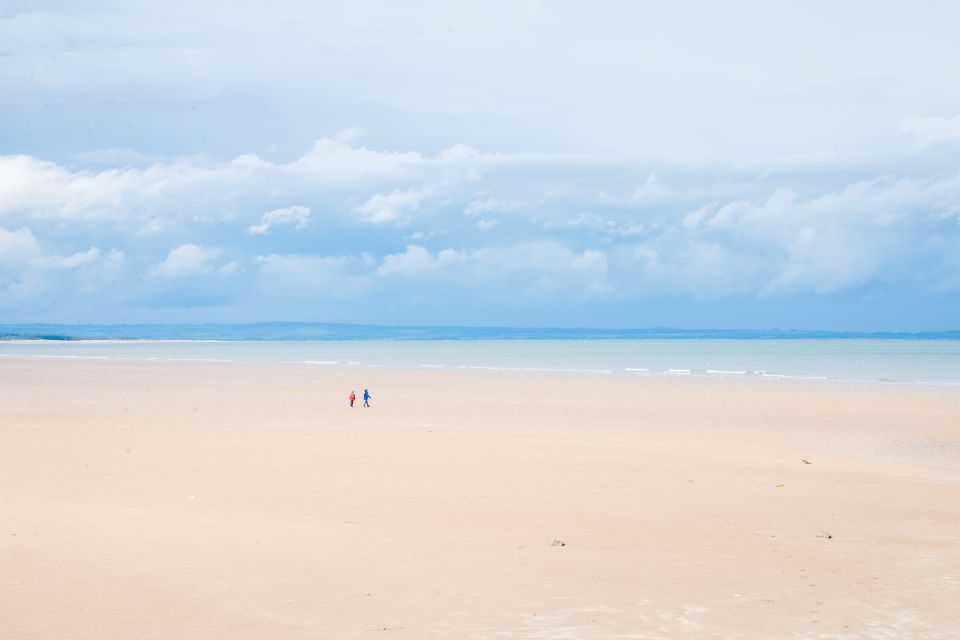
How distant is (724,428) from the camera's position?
29125mm

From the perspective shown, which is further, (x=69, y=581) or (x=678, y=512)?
(x=678, y=512)

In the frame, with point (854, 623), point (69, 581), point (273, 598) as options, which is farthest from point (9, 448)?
point (854, 623)

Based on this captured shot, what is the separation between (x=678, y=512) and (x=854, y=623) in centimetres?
520

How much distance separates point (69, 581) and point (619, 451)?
13.8m

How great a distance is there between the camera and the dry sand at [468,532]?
8891 millimetres

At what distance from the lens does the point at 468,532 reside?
12.5m

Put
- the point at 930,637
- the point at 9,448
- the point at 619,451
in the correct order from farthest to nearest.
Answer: the point at 619,451 → the point at 9,448 → the point at 930,637

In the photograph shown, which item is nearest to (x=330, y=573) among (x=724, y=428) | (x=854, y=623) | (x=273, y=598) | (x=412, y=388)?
(x=273, y=598)

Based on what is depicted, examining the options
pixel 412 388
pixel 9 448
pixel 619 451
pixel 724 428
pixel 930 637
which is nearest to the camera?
pixel 930 637

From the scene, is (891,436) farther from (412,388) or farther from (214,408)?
(412,388)

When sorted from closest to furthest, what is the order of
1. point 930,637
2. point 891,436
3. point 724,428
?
point 930,637 → point 891,436 → point 724,428

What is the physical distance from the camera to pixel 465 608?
29.9 feet

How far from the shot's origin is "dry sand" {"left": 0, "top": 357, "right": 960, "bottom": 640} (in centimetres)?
889

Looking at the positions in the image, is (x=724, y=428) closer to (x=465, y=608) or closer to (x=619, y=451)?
(x=619, y=451)
